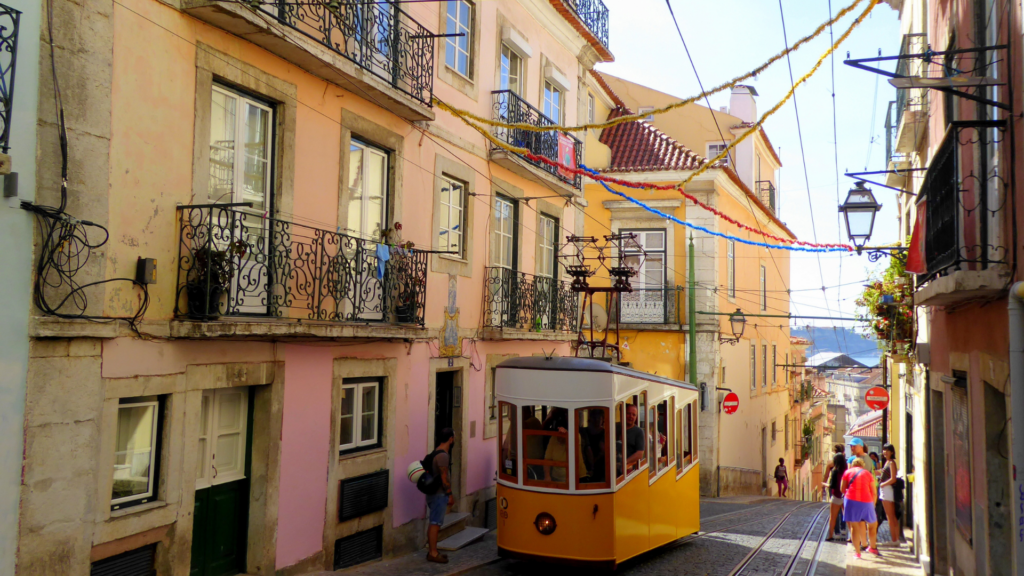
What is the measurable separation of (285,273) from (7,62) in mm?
3194

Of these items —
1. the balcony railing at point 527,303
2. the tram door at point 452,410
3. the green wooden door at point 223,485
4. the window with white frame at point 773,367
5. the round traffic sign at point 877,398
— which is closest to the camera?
the green wooden door at point 223,485

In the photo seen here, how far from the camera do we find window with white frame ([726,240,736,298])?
75.8 ft

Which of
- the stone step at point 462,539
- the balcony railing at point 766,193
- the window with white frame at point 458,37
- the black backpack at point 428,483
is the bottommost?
the stone step at point 462,539

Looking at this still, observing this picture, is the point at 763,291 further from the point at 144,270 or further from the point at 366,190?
the point at 144,270

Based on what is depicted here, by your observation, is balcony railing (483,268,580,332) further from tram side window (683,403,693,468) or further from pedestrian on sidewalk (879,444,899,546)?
pedestrian on sidewalk (879,444,899,546)

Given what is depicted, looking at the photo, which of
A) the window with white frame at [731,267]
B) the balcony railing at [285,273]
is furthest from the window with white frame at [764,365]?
the balcony railing at [285,273]

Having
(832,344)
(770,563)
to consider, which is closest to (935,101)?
(770,563)

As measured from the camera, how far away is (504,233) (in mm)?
14188

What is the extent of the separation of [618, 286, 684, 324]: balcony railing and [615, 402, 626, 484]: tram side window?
12.8m

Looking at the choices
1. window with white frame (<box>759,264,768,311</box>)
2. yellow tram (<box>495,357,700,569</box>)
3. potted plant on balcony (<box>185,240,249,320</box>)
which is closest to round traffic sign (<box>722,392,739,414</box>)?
window with white frame (<box>759,264,768,311</box>)

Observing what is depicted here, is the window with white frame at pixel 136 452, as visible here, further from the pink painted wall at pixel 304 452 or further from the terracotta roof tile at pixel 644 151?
the terracotta roof tile at pixel 644 151

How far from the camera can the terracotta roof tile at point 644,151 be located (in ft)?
70.5

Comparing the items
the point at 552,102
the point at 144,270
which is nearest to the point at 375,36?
the point at 144,270

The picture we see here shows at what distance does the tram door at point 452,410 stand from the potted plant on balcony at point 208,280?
17.6 feet
